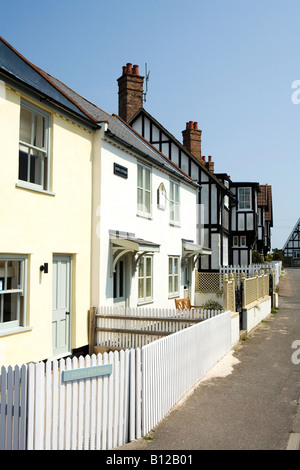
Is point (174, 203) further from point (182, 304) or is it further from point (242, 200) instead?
point (242, 200)

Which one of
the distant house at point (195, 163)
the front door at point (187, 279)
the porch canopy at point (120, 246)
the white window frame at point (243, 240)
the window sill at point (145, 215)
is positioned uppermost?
the distant house at point (195, 163)

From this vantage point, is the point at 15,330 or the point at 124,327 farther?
the point at 124,327

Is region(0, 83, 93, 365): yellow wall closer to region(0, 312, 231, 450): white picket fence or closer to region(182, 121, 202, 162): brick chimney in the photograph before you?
region(0, 312, 231, 450): white picket fence

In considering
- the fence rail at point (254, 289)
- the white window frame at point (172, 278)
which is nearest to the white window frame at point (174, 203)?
the white window frame at point (172, 278)

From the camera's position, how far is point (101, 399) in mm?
5469

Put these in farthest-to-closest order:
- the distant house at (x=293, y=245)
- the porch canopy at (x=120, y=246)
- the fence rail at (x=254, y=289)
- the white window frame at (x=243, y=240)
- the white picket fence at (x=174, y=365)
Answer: the distant house at (x=293, y=245) < the white window frame at (x=243, y=240) < the fence rail at (x=254, y=289) < the porch canopy at (x=120, y=246) < the white picket fence at (x=174, y=365)

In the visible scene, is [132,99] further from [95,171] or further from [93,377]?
[93,377]

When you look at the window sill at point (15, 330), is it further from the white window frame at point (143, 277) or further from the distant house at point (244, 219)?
the distant house at point (244, 219)

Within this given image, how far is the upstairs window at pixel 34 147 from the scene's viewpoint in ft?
27.9

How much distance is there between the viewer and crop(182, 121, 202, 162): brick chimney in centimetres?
2480

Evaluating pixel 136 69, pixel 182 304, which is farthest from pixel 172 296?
pixel 136 69

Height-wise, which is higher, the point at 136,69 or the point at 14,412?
the point at 136,69

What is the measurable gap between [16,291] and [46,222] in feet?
5.35

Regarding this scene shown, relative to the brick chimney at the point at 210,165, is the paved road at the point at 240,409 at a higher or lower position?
lower
